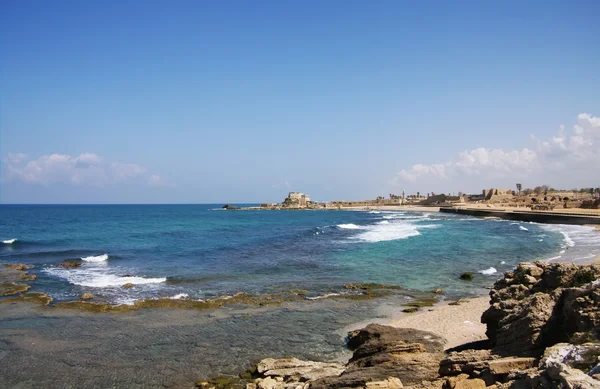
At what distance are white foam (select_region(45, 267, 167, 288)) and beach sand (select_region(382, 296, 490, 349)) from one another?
1697 centimetres

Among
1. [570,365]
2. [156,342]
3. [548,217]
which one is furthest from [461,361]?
[548,217]

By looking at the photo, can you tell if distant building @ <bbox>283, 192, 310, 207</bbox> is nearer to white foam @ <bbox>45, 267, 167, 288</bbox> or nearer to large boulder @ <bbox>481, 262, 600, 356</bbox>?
white foam @ <bbox>45, 267, 167, 288</bbox>

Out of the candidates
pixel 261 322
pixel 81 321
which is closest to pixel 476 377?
pixel 261 322

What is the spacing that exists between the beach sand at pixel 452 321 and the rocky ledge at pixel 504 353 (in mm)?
1207

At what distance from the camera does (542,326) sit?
8742mm

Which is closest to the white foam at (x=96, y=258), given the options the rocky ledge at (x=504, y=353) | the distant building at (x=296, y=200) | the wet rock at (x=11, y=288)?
the wet rock at (x=11, y=288)

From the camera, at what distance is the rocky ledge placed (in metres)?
6.18

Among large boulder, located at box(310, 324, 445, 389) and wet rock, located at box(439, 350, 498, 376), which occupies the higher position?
wet rock, located at box(439, 350, 498, 376)

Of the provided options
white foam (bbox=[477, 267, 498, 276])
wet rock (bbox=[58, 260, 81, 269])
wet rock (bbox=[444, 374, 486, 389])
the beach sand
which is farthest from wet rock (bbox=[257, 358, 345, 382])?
wet rock (bbox=[58, 260, 81, 269])

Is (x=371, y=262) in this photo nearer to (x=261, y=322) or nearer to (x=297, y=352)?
(x=261, y=322)

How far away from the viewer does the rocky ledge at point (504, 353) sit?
20.3 ft

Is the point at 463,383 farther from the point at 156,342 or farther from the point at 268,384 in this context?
the point at 156,342

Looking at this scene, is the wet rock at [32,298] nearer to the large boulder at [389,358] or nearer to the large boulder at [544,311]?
the large boulder at [389,358]

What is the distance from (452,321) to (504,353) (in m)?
7.39
